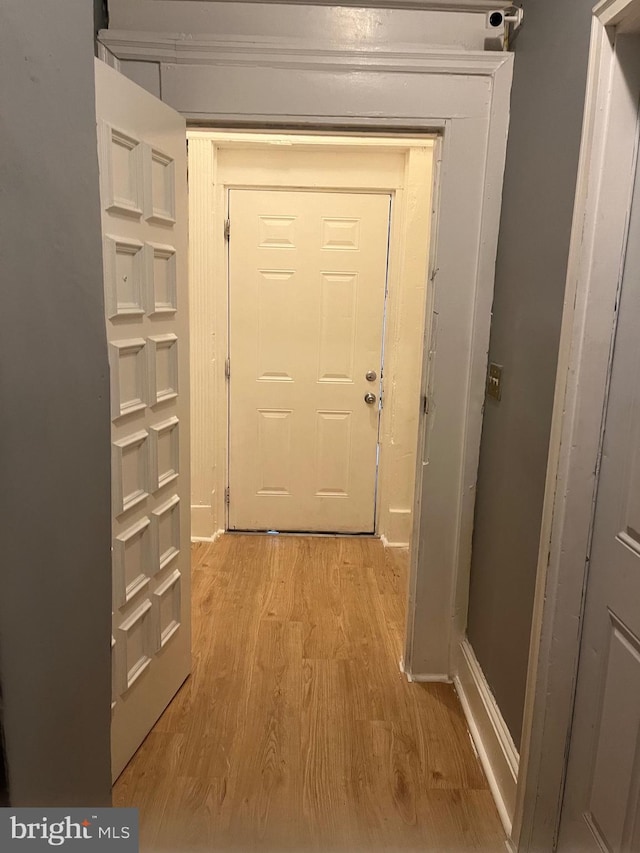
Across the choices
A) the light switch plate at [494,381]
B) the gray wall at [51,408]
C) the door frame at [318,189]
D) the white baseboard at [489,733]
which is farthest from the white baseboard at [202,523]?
the gray wall at [51,408]

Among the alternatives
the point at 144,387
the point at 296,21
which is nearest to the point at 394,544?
the point at 144,387

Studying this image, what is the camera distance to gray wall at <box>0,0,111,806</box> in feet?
2.38

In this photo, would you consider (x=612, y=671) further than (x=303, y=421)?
No

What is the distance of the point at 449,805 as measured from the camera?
170 cm

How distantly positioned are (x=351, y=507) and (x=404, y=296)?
4.26ft

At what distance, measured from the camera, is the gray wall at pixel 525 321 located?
1440 millimetres

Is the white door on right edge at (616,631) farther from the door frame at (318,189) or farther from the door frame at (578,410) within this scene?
the door frame at (318,189)

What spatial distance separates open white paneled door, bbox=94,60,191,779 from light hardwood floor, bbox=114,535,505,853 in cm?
21

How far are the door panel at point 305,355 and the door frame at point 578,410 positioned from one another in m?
2.09

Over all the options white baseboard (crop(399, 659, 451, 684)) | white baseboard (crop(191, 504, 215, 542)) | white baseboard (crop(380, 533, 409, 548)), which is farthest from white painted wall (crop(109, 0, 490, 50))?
white baseboard (crop(380, 533, 409, 548))

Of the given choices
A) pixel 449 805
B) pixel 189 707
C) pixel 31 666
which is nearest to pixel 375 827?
pixel 449 805

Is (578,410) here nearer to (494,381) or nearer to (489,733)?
(494,381)

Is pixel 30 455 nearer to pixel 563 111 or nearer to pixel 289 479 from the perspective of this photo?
pixel 563 111

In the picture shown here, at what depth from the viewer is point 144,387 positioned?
174 centimetres
